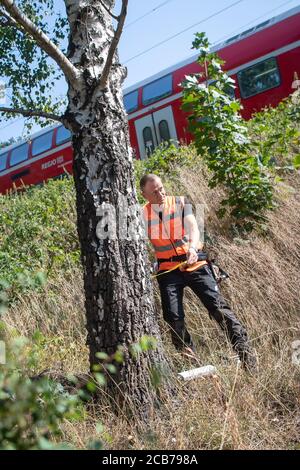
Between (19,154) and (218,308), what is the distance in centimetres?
1505

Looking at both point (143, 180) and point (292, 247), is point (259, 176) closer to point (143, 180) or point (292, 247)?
point (292, 247)

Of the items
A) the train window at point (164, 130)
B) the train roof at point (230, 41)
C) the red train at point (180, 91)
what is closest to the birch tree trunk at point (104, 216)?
the red train at point (180, 91)

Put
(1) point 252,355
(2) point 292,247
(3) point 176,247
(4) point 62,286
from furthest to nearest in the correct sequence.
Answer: (4) point 62,286 → (2) point 292,247 → (3) point 176,247 → (1) point 252,355

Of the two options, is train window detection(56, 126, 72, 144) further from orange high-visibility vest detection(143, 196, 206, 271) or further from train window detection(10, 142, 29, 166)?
orange high-visibility vest detection(143, 196, 206, 271)

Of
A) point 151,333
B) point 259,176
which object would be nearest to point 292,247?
point 259,176

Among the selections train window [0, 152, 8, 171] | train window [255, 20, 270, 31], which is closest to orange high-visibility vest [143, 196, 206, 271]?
train window [255, 20, 270, 31]

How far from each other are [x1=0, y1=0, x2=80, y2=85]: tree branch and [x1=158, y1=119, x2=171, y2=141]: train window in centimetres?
1056

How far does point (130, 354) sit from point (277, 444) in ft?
3.25

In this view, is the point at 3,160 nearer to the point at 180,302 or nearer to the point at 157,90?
the point at 157,90

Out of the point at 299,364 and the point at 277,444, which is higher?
the point at 299,364

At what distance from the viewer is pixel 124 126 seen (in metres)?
3.48

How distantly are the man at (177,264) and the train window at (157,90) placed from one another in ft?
32.1

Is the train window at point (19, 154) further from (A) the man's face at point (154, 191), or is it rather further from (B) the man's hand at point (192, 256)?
(B) the man's hand at point (192, 256)

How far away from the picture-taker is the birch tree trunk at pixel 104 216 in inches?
129
